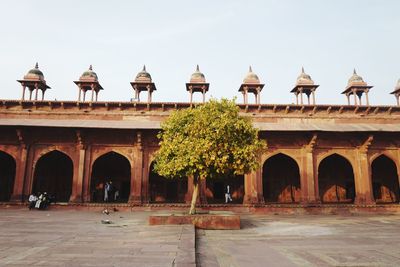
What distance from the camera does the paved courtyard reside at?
19.3ft

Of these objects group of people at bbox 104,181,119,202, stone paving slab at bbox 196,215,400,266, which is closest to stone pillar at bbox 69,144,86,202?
group of people at bbox 104,181,119,202

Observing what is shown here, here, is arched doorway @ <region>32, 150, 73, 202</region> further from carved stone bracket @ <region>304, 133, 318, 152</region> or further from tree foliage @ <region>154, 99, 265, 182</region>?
carved stone bracket @ <region>304, 133, 318, 152</region>

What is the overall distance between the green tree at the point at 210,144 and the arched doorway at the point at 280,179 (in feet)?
36.4

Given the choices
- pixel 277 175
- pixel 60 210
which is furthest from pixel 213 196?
pixel 60 210

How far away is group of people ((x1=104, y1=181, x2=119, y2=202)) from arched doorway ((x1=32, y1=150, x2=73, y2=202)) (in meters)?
2.90

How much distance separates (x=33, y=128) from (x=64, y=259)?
15.0m

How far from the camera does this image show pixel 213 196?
73.3 ft

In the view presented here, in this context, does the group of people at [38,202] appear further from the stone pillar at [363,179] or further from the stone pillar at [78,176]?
the stone pillar at [363,179]

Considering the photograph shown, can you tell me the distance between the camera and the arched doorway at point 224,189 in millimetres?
22156

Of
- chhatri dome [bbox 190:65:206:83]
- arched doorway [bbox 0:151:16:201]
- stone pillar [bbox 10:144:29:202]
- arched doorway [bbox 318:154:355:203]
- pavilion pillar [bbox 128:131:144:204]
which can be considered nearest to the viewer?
stone pillar [bbox 10:144:29:202]

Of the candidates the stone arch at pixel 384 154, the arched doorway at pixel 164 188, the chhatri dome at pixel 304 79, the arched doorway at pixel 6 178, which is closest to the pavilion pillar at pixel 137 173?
the arched doorway at pixel 164 188

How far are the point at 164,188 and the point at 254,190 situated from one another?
690cm

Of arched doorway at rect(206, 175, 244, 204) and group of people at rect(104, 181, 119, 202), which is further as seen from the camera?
arched doorway at rect(206, 175, 244, 204)

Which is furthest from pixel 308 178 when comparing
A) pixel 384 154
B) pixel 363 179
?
pixel 384 154
